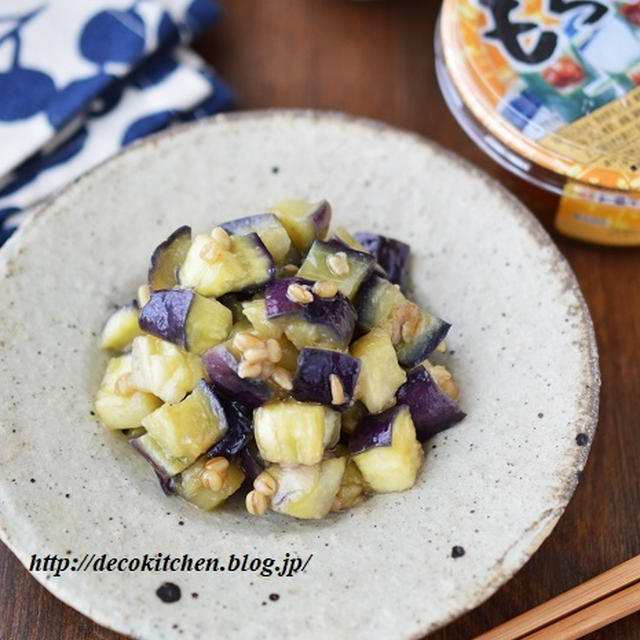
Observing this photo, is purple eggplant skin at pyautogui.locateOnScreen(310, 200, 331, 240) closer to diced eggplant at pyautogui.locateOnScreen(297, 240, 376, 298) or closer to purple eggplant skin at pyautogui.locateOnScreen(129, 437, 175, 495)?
diced eggplant at pyautogui.locateOnScreen(297, 240, 376, 298)

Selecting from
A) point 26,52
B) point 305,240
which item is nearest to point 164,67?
point 26,52

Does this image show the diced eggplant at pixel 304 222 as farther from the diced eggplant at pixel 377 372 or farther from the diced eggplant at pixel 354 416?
the diced eggplant at pixel 354 416

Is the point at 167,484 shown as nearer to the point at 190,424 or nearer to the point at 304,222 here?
the point at 190,424

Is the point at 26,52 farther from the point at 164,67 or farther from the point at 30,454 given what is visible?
the point at 30,454

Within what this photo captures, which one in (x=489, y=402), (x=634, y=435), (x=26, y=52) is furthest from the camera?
(x=26, y=52)

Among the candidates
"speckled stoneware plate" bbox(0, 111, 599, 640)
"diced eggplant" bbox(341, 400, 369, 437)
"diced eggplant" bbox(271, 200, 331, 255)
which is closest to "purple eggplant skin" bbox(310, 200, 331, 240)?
"diced eggplant" bbox(271, 200, 331, 255)
